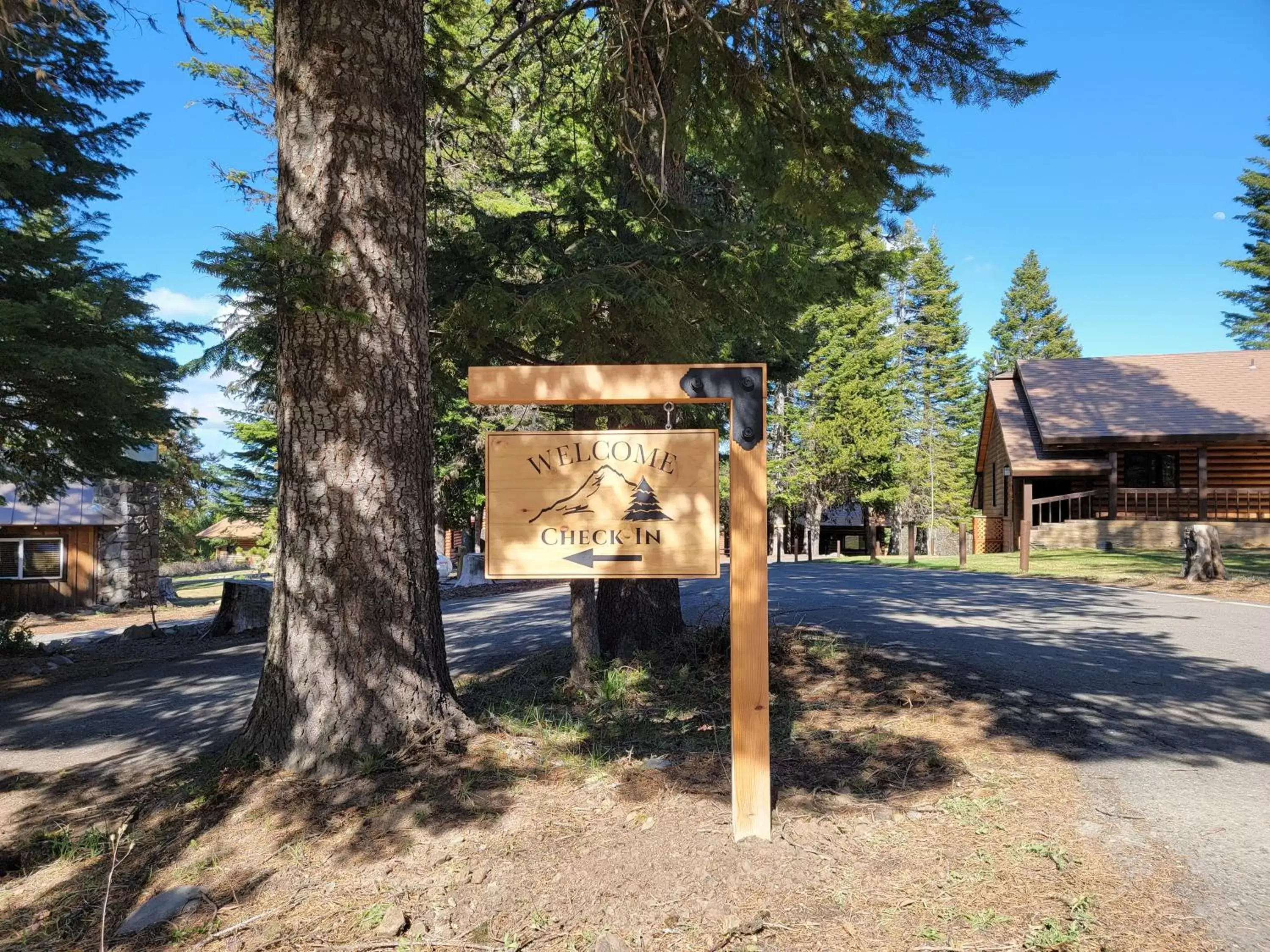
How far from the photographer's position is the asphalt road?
133 inches

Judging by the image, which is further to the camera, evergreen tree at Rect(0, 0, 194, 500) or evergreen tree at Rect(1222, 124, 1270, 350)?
evergreen tree at Rect(1222, 124, 1270, 350)

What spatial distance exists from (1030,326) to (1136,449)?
30.1 metres

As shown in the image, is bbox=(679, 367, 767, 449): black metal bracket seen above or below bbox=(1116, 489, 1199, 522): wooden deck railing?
above

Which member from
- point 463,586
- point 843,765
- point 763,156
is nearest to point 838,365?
point 463,586

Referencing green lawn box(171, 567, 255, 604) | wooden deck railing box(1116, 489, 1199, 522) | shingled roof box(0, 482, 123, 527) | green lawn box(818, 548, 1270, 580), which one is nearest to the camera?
green lawn box(818, 548, 1270, 580)

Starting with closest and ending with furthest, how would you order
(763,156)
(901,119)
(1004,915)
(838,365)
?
1. (1004,915)
2. (901,119)
3. (763,156)
4. (838,365)

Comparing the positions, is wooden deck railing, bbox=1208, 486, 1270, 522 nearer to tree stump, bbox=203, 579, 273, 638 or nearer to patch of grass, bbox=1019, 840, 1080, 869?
patch of grass, bbox=1019, 840, 1080, 869

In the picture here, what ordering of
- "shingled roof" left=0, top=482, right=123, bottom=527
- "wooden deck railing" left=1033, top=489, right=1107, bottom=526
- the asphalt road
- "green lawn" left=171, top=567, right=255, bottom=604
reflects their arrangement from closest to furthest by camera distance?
the asphalt road < "shingled roof" left=0, top=482, right=123, bottom=527 < "wooden deck railing" left=1033, top=489, right=1107, bottom=526 < "green lawn" left=171, top=567, right=255, bottom=604

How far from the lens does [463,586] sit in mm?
18516

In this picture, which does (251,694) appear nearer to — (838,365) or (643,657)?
(643,657)

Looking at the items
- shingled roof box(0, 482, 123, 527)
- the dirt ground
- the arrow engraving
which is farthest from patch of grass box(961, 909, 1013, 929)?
shingled roof box(0, 482, 123, 527)

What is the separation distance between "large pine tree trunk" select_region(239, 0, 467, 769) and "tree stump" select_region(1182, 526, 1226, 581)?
1264 centimetres

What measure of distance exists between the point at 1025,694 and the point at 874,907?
324 centimetres

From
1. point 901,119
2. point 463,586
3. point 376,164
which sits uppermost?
point 901,119
